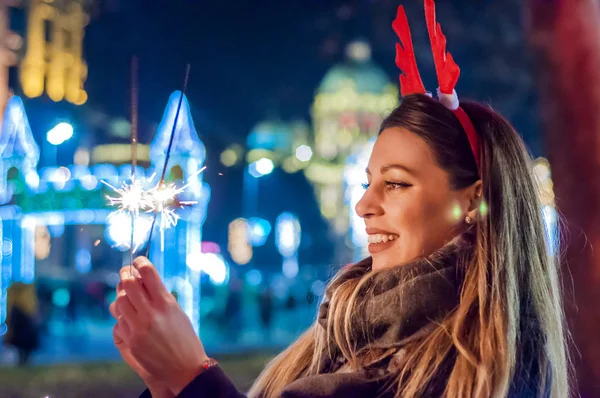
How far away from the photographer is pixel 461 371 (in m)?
1.88

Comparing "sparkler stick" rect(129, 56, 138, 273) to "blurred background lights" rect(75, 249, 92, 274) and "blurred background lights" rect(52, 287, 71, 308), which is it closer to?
"blurred background lights" rect(52, 287, 71, 308)

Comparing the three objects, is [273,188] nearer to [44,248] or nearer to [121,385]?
[44,248]

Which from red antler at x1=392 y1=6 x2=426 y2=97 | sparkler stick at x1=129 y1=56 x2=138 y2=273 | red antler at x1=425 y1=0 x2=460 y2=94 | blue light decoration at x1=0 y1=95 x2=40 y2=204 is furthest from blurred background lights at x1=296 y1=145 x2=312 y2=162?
sparkler stick at x1=129 y1=56 x2=138 y2=273

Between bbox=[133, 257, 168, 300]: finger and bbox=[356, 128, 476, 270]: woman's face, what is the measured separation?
0.79 m

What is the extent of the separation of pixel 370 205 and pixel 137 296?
858mm

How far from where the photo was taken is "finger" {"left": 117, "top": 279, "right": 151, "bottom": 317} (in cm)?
158

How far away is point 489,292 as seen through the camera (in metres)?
2.01

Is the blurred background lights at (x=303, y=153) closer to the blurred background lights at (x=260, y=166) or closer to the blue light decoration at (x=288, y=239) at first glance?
the blurred background lights at (x=260, y=166)

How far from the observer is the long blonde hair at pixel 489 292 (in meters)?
1.89

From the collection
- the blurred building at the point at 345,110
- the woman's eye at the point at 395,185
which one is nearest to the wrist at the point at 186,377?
the woman's eye at the point at 395,185

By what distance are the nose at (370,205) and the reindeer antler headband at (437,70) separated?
1.11 feet

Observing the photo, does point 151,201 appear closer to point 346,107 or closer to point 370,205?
point 370,205

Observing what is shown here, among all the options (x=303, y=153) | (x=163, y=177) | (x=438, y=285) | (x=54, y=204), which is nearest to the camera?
(x=163, y=177)

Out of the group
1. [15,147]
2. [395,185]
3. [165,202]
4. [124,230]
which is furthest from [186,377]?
[15,147]
